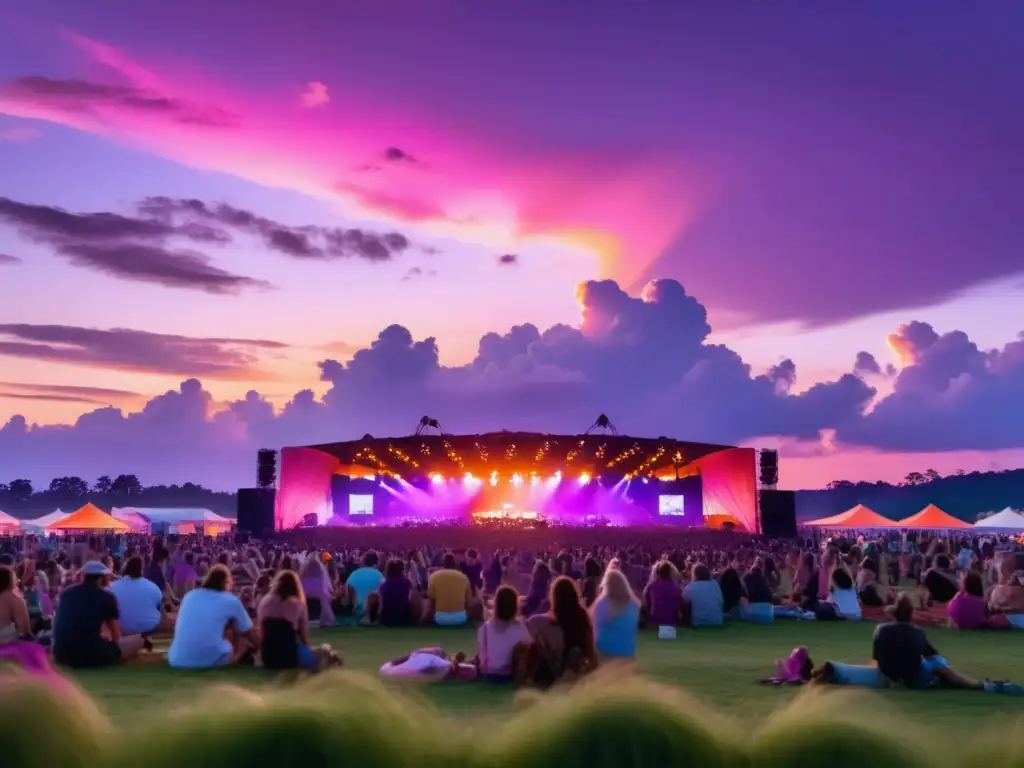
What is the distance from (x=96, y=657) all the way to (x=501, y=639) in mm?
3594

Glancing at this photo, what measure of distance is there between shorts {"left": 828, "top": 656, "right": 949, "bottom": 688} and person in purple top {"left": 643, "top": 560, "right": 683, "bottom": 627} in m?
5.43

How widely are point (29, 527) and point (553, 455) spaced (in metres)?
22.9

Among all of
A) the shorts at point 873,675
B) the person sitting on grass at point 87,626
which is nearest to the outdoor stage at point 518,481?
the person sitting on grass at point 87,626

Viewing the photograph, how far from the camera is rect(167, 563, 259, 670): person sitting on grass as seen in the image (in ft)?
29.2

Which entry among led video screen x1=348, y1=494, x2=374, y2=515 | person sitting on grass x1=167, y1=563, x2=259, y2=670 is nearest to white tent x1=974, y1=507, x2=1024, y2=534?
led video screen x1=348, y1=494, x2=374, y2=515

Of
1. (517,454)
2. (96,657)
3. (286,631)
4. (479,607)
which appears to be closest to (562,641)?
(286,631)

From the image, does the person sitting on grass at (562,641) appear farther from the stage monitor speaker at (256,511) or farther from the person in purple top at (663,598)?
the stage monitor speaker at (256,511)

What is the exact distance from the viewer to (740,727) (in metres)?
3.78

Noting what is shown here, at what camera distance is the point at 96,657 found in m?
9.17

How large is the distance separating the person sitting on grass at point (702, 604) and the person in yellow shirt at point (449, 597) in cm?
296

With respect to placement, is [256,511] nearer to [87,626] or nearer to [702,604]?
[702,604]

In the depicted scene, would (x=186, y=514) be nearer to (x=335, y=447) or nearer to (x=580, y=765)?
(x=335, y=447)

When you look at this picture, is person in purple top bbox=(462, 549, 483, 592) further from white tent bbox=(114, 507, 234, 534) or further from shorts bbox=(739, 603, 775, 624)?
white tent bbox=(114, 507, 234, 534)

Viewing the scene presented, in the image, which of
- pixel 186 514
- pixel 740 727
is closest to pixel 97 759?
pixel 740 727
